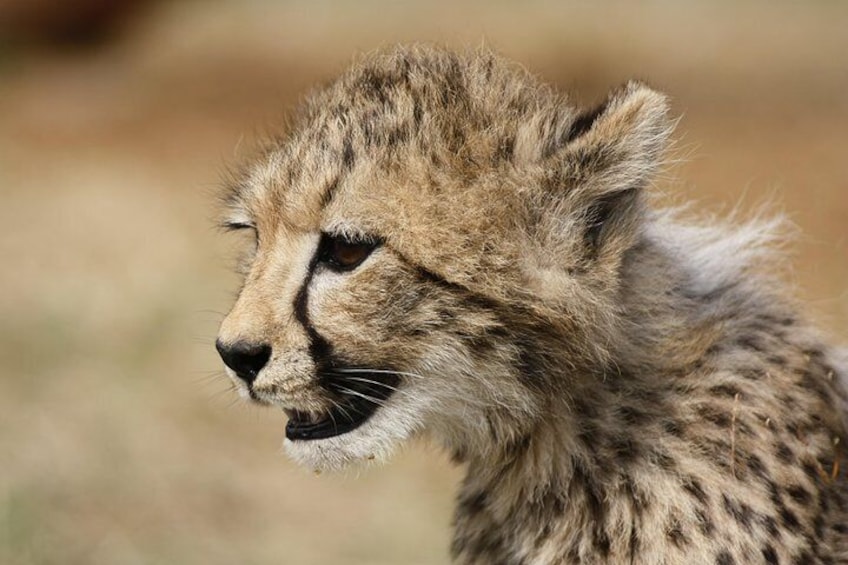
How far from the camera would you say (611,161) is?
3193 millimetres

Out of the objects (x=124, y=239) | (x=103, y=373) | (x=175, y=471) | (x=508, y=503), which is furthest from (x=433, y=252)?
(x=124, y=239)

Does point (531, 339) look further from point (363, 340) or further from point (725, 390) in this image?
point (725, 390)

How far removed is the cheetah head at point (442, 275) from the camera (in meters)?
3.17

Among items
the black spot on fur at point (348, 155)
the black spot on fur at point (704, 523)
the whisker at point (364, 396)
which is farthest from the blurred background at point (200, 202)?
the black spot on fur at point (704, 523)

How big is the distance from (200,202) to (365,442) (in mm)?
7514

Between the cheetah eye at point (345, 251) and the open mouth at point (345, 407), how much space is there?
26 cm

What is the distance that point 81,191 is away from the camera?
10.7 m

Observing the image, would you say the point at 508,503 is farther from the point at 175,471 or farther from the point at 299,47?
the point at 299,47

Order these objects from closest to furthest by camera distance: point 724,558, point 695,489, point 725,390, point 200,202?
1. point 724,558
2. point 695,489
3. point 725,390
4. point 200,202

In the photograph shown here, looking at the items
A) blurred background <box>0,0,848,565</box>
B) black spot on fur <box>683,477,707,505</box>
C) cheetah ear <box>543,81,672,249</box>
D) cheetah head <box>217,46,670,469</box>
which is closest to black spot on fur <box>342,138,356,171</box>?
cheetah head <box>217,46,670,469</box>

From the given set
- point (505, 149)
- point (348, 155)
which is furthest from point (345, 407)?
point (505, 149)

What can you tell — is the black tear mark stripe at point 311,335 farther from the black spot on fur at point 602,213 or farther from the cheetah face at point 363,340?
the black spot on fur at point 602,213

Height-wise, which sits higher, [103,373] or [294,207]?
[294,207]

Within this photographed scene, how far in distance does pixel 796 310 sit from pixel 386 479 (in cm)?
363
